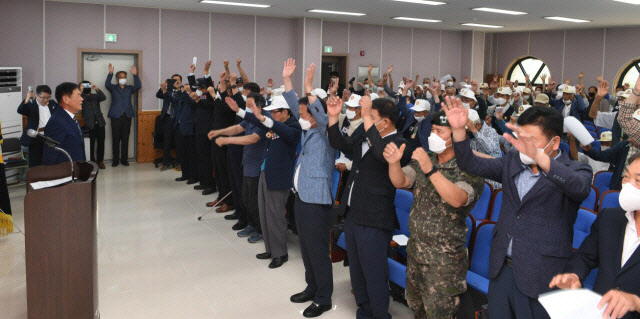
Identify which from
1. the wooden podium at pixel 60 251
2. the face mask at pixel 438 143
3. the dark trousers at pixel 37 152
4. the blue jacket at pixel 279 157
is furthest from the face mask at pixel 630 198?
the dark trousers at pixel 37 152

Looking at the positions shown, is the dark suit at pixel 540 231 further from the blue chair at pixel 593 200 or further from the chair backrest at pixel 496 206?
the blue chair at pixel 593 200

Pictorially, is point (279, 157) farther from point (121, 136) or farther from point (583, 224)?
point (121, 136)

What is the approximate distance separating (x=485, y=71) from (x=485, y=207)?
1391 cm

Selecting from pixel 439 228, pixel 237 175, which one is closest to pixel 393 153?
pixel 439 228

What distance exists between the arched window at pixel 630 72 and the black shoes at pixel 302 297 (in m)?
12.8

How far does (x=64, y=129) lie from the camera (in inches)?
175

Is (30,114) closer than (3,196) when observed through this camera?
No

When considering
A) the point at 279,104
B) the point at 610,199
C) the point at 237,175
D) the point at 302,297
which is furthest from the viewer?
the point at 237,175

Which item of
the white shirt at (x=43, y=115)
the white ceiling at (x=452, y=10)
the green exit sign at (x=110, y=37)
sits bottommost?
the white shirt at (x=43, y=115)

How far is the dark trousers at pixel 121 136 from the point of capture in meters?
10.4

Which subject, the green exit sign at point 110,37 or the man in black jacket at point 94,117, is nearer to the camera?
the man in black jacket at point 94,117

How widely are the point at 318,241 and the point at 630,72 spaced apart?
1318 cm

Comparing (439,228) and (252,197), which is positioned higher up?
(439,228)

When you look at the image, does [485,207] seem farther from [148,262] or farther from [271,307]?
[148,262]
